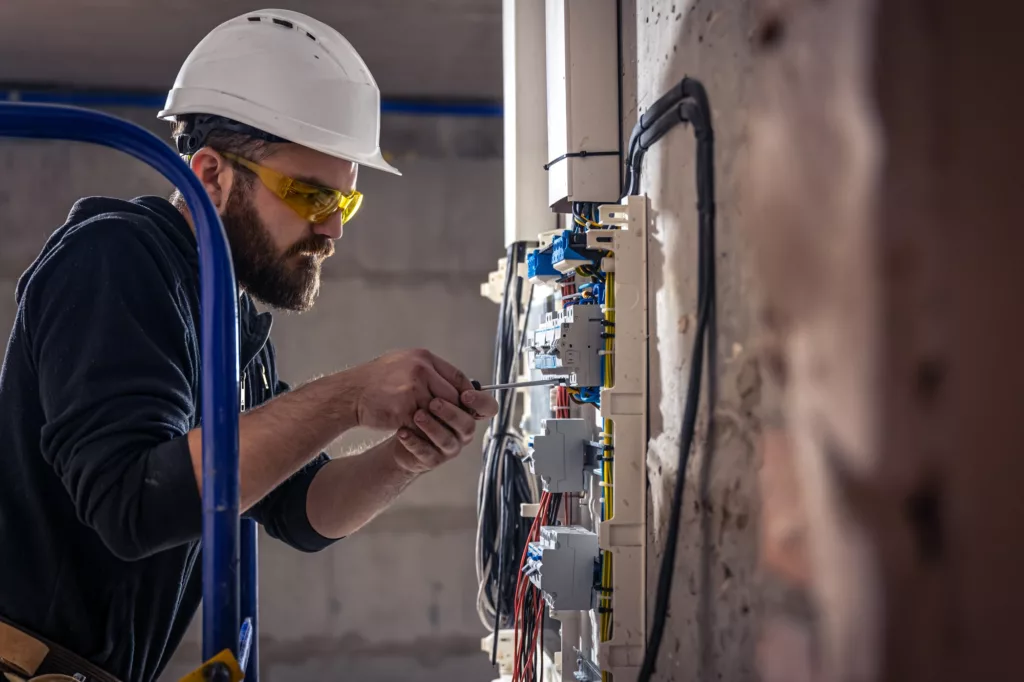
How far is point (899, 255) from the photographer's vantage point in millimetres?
580

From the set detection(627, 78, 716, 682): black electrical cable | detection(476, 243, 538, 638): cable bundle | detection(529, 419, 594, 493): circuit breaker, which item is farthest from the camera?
detection(476, 243, 538, 638): cable bundle

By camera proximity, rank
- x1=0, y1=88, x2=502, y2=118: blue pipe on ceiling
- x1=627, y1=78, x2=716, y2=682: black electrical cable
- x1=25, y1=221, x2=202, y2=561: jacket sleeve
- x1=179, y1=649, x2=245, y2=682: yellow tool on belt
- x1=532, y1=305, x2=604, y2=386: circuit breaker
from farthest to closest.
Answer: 1. x1=0, y1=88, x2=502, y2=118: blue pipe on ceiling
2. x1=532, y1=305, x2=604, y2=386: circuit breaker
3. x1=627, y1=78, x2=716, y2=682: black electrical cable
4. x1=25, y1=221, x2=202, y2=561: jacket sleeve
5. x1=179, y1=649, x2=245, y2=682: yellow tool on belt

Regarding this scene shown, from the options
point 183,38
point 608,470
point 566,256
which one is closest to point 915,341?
point 608,470

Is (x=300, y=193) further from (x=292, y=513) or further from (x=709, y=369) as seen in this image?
(x=709, y=369)

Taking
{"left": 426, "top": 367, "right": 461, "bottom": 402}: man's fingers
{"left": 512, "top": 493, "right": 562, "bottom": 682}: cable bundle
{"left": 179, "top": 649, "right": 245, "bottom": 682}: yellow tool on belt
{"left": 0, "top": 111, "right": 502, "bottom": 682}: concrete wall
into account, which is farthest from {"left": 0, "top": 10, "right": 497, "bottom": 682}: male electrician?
{"left": 0, "top": 111, "right": 502, "bottom": 682}: concrete wall

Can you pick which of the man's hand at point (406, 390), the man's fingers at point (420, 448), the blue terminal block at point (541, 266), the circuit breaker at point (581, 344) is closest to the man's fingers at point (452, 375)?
the man's hand at point (406, 390)

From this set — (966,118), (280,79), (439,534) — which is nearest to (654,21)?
(280,79)

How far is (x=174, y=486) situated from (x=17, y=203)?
2.97 metres

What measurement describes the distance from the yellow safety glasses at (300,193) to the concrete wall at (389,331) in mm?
2110

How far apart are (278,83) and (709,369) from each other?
2.58ft

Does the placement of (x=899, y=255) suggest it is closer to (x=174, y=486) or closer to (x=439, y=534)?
(x=174, y=486)

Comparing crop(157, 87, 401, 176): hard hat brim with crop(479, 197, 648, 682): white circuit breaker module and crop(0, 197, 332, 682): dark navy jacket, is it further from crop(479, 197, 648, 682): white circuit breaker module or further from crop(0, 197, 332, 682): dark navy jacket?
crop(479, 197, 648, 682): white circuit breaker module

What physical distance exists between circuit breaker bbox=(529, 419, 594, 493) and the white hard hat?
590 millimetres

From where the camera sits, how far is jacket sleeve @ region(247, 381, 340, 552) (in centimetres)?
137
